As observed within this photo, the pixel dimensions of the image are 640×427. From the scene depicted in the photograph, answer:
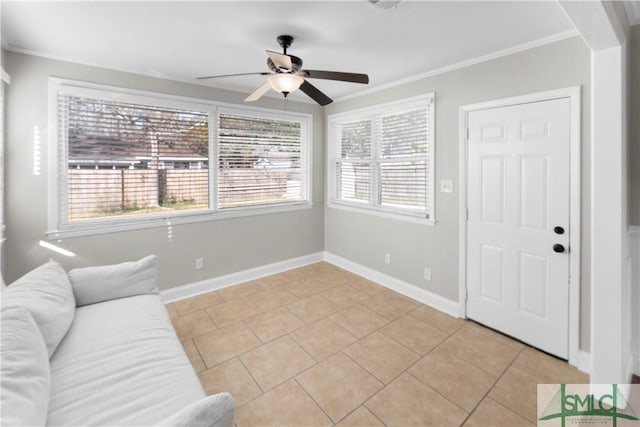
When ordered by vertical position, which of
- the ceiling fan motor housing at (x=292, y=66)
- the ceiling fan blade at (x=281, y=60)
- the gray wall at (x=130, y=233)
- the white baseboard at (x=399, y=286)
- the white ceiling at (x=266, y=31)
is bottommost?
the white baseboard at (x=399, y=286)

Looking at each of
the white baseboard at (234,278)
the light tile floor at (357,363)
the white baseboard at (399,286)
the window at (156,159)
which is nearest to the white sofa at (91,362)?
the light tile floor at (357,363)

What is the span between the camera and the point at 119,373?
146 cm

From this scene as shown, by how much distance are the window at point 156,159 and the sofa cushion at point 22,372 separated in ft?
6.38

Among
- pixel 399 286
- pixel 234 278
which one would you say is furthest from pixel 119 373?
pixel 399 286

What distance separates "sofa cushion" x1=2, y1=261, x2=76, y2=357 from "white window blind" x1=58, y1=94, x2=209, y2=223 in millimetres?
1150

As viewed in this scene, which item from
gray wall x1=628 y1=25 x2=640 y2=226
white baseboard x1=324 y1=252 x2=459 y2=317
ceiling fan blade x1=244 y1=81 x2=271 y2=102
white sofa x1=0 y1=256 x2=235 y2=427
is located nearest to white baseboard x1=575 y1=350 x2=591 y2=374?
white baseboard x1=324 y1=252 x2=459 y2=317

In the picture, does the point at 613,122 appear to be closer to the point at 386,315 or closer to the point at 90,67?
the point at 386,315

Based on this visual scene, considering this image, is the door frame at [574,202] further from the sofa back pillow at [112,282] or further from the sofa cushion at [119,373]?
the sofa back pillow at [112,282]

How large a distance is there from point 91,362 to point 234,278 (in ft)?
7.96

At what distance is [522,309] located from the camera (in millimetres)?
2664

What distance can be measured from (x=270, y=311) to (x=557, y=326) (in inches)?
101

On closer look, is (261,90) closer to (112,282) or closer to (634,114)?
(112,282)

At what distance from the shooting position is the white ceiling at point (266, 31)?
77.7 inches

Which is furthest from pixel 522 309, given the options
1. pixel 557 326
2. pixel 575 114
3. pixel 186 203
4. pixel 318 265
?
pixel 186 203
